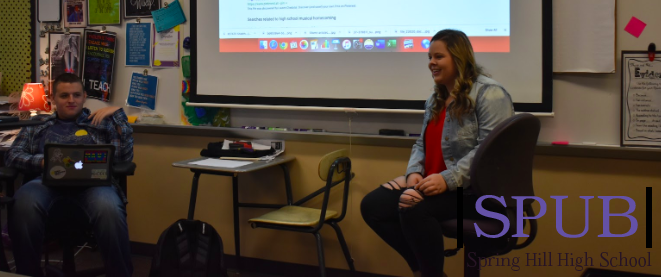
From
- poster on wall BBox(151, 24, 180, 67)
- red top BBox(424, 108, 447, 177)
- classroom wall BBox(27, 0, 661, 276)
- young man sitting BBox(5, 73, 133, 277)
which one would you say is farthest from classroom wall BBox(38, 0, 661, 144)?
young man sitting BBox(5, 73, 133, 277)

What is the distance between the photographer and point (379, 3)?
2.76 meters

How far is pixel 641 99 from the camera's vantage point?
7.95 feet

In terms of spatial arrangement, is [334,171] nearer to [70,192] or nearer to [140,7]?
[70,192]

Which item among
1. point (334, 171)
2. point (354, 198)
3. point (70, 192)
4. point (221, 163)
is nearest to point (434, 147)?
point (334, 171)

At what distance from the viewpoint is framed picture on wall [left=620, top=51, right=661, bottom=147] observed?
240 centimetres

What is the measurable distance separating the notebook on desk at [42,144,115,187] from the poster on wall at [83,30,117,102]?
1081 millimetres

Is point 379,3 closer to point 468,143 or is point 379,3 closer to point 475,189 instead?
point 468,143

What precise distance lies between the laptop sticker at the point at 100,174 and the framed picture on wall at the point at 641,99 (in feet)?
7.59

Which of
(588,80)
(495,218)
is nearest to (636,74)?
(588,80)

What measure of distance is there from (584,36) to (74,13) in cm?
295

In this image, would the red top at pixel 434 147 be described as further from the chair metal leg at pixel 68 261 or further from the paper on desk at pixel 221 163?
the chair metal leg at pixel 68 261

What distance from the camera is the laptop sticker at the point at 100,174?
2451mm

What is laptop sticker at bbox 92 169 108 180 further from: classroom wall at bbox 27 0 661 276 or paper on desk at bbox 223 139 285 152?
classroom wall at bbox 27 0 661 276

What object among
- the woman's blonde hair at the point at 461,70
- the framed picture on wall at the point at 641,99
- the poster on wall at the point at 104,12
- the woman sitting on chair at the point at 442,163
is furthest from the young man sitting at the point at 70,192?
the framed picture on wall at the point at 641,99
